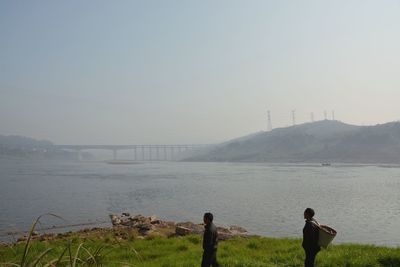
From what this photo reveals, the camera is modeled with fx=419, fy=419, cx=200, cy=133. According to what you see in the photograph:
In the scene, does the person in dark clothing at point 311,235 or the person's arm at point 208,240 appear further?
the person's arm at point 208,240

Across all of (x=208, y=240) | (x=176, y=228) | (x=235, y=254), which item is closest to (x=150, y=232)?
(x=176, y=228)

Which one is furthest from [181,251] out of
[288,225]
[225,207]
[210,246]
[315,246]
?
[225,207]

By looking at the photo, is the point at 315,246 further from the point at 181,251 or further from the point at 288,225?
the point at 288,225

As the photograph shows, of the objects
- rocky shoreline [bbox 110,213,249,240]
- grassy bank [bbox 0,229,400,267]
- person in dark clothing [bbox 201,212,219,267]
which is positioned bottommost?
rocky shoreline [bbox 110,213,249,240]

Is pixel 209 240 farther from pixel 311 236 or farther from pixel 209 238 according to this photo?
pixel 311 236

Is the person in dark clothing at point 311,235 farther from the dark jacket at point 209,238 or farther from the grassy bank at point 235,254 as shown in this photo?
the grassy bank at point 235,254

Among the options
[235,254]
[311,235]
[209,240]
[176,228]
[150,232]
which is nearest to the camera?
[311,235]

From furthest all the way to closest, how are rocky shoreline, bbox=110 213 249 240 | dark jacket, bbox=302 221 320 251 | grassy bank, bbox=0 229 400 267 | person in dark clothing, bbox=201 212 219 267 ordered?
rocky shoreline, bbox=110 213 249 240 → grassy bank, bbox=0 229 400 267 → person in dark clothing, bbox=201 212 219 267 → dark jacket, bbox=302 221 320 251

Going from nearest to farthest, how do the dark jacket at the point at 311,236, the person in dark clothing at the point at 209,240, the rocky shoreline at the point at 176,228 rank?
the dark jacket at the point at 311,236, the person in dark clothing at the point at 209,240, the rocky shoreline at the point at 176,228

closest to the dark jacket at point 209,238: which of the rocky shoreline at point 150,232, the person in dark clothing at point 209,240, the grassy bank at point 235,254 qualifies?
the person in dark clothing at point 209,240

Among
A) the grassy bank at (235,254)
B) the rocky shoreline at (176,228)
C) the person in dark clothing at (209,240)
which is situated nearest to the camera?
the person in dark clothing at (209,240)

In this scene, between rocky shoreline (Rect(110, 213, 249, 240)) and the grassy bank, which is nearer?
the grassy bank

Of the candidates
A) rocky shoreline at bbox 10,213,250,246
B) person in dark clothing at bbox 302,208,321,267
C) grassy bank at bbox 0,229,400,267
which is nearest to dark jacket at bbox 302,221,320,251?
person in dark clothing at bbox 302,208,321,267

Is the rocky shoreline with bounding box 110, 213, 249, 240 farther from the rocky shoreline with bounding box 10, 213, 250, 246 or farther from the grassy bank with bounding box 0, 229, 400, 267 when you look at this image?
the grassy bank with bounding box 0, 229, 400, 267
